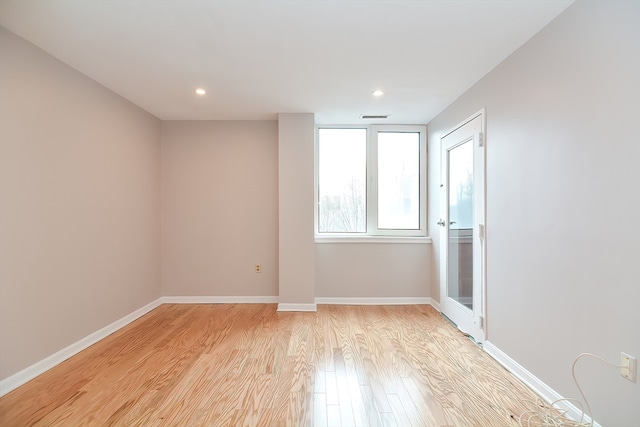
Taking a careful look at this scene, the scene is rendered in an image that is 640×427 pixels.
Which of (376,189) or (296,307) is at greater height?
(376,189)

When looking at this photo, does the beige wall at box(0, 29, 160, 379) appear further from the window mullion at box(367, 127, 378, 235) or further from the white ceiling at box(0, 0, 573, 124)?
the window mullion at box(367, 127, 378, 235)

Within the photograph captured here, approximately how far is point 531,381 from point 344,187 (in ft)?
9.42

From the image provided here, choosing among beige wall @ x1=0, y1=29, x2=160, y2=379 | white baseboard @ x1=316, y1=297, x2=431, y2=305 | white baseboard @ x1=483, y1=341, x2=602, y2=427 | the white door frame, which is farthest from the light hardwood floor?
white baseboard @ x1=316, y1=297, x2=431, y2=305

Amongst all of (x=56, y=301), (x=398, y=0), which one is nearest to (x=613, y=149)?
(x=398, y=0)

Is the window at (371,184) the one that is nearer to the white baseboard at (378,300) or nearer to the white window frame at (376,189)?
the white window frame at (376,189)

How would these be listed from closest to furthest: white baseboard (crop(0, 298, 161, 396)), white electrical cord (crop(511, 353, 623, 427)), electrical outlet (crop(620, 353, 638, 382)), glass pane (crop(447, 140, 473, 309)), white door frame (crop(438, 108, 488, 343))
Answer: electrical outlet (crop(620, 353, 638, 382))
white electrical cord (crop(511, 353, 623, 427))
white baseboard (crop(0, 298, 161, 396))
white door frame (crop(438, 108, 488, 343))
glass pane (crop(447, 140, 473, 309))

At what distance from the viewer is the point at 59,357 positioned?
94.7 inches

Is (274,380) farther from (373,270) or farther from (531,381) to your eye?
(373,270)

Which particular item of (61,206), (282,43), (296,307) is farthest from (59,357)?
(282,43)

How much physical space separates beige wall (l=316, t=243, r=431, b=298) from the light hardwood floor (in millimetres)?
783

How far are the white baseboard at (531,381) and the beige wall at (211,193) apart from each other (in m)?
2.68

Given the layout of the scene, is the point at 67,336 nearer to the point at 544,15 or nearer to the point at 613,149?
the point at 613,149

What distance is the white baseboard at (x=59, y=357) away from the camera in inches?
79.9

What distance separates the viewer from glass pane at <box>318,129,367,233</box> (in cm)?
423
